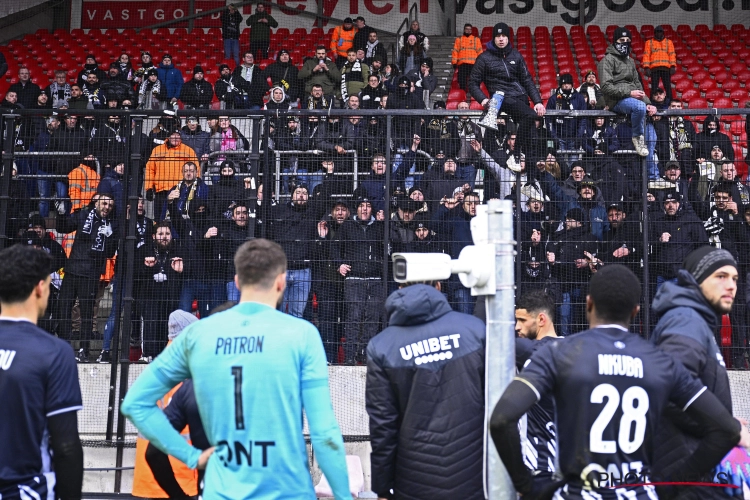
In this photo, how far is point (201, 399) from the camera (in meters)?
3.83

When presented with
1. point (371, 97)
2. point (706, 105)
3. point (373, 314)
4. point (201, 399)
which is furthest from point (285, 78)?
point (201, 399)

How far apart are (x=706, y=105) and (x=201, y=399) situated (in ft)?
56.1

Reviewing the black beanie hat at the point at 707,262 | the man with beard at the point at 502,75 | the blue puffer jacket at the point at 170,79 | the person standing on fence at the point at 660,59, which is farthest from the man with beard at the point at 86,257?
the person standing on fence at the point at 660,59

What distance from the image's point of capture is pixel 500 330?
4.06m

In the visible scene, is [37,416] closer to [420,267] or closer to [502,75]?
[420,267]

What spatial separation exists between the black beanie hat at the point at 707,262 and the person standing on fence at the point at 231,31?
53.1ft

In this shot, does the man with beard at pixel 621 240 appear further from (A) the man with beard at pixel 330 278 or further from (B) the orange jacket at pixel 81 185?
(B) the orange jacket at pixel 81 185

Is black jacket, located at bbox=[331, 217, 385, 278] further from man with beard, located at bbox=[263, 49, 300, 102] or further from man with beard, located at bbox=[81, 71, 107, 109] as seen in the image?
man with beard, located at bbox=[81, 71, 107, 109]

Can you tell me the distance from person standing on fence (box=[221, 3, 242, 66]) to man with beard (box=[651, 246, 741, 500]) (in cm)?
1627

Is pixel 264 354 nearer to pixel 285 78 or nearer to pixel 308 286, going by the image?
pixel 308 286

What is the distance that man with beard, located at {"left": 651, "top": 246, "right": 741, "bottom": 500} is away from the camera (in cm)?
422

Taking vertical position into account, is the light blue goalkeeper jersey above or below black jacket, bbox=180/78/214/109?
below

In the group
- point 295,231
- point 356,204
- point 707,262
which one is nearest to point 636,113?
point 356,204

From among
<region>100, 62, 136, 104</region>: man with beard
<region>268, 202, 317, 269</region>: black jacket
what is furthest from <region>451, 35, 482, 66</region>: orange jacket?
<region>268, 202, 317, 269</region>: black jacket
